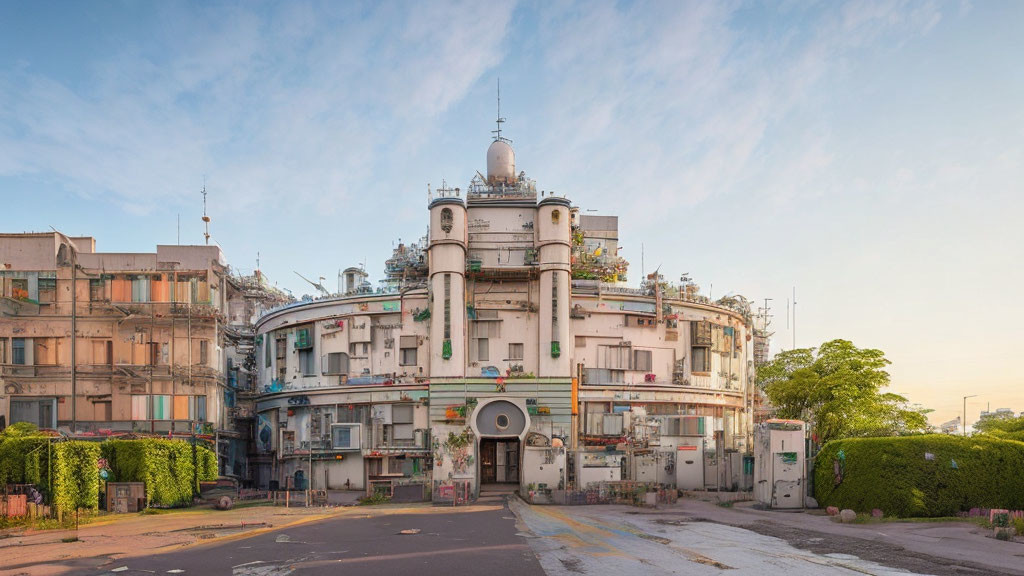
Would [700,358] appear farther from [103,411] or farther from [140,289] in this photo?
[103,411]

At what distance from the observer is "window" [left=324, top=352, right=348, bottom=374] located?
5697cm

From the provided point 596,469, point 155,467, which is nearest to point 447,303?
point 596,469

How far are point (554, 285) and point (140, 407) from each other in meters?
30.5

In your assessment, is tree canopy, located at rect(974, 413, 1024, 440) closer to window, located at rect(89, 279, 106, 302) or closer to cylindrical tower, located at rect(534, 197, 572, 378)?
cylindrical tower, located at rect(534, 197, 572, 378)

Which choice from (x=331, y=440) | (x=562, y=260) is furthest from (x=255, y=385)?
(x=562, y=260)

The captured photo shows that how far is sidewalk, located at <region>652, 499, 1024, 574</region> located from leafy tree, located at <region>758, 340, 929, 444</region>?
65.7 feet

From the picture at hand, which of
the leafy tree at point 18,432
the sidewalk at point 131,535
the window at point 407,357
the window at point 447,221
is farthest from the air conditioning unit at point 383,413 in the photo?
the leafy tree at point 18,432

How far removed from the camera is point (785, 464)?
39.2 m

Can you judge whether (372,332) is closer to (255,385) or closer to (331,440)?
(331,440)

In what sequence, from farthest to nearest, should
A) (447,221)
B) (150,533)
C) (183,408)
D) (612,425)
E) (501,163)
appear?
(501,163)
(612,425)
(183,408)
(447,221)
(150,533)

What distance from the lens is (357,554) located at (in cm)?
2388

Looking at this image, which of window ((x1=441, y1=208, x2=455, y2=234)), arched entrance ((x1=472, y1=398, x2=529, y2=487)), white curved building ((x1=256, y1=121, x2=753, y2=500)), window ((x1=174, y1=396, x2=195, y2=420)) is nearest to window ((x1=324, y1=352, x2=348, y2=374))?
white curved building ((x1=256, y1=121, x2=753, y2=500))

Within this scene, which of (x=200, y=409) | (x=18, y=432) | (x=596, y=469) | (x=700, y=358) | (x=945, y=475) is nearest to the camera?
(x=945, y=475)

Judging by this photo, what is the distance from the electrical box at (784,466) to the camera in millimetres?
38969
